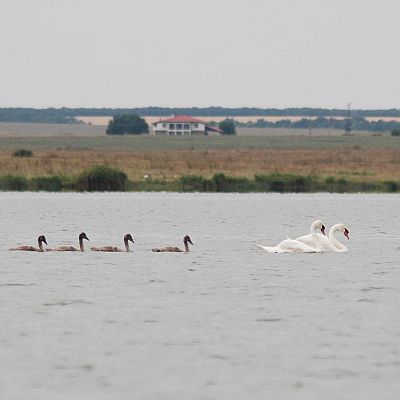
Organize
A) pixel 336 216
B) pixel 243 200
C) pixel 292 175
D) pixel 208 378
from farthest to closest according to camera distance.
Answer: pixel 292 175 → pixel 243 200 → pixel 336 216 → pixel 208 378

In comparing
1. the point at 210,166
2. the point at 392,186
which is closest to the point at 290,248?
the point at 392,186

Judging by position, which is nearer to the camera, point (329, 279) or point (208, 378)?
point (208, 378)

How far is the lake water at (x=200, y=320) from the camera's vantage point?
13734 millimetres

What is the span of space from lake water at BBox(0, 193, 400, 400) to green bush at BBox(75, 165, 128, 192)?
20724 mm

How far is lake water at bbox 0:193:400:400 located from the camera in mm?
13734

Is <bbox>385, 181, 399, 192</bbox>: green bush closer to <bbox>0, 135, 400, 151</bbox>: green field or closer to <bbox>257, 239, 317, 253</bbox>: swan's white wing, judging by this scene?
<bbox>257, 239, 317, 253</bbox>: swan's white wing

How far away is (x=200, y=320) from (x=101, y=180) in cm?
3728

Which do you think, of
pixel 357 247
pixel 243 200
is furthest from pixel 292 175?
pixel 357 247

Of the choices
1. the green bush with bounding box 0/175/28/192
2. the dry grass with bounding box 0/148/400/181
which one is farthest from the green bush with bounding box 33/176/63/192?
the dry grass with bounding box 0/148/400/181

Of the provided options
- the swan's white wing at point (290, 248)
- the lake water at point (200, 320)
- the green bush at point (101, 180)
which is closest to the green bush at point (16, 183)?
the green bush at point (101, 180)

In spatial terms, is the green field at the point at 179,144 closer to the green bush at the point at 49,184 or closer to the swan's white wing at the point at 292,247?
the green bush at the point at 49,184

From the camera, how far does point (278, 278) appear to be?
74.6 feet

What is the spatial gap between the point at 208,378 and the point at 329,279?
29.7 feet

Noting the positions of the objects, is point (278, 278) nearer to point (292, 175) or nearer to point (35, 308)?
point (35, 308)
